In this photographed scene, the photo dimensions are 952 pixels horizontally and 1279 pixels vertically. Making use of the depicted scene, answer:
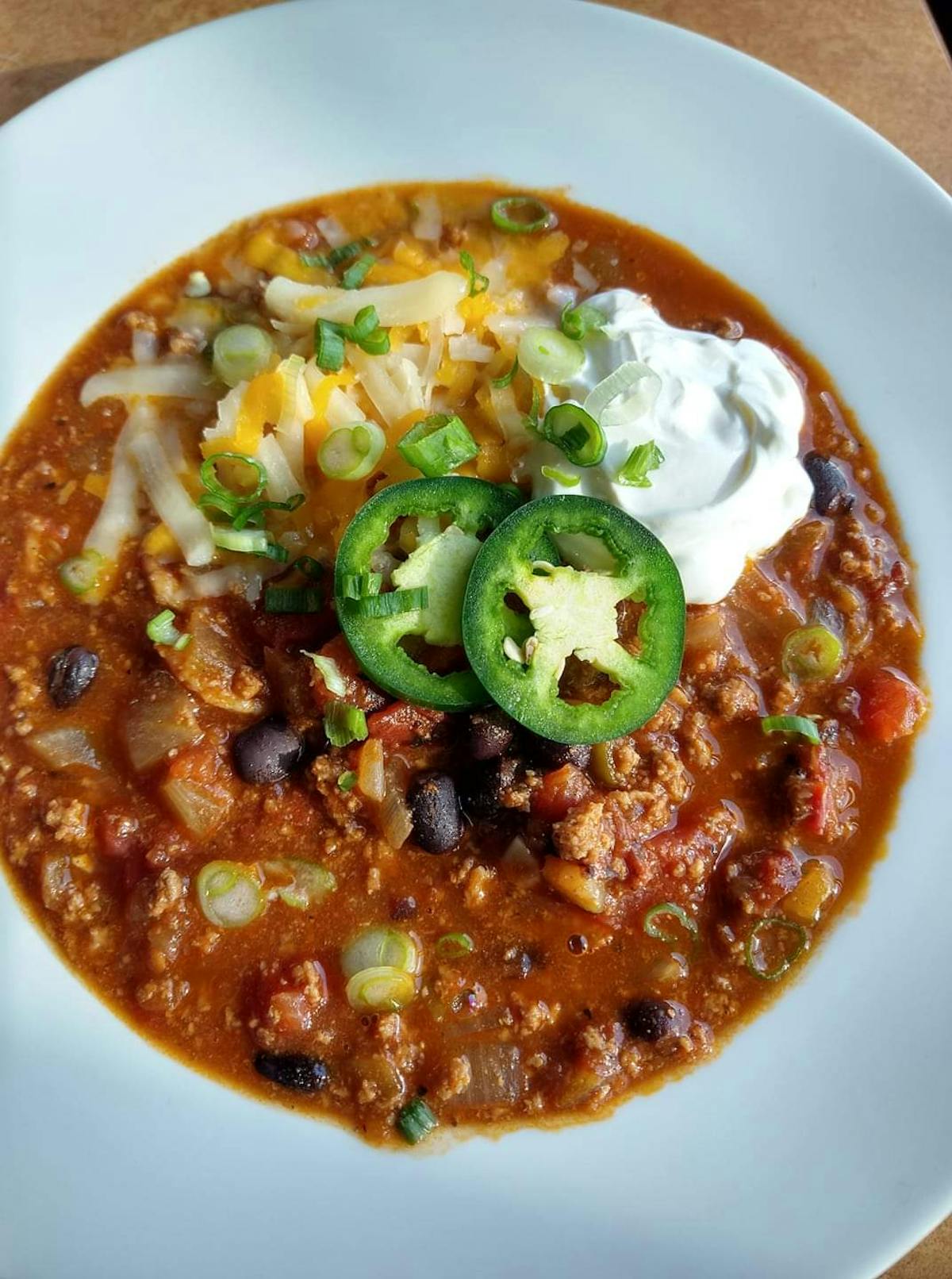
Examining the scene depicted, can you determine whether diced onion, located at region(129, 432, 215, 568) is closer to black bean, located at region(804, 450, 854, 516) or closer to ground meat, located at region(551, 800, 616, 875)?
ground meat, located at region(551, 800, 616, 875)

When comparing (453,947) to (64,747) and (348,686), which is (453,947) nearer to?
(348,686)

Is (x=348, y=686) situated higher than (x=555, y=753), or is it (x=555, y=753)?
(x=555, y=753)

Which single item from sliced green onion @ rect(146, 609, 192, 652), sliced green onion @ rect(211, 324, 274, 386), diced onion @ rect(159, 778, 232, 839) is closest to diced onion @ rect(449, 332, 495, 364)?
sliced green onion @ rect(211, 324, 274, 386)

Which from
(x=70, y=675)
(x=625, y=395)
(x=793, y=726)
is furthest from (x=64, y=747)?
(x=793, y=726)

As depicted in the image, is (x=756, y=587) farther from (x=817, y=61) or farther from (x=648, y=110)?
(x=817, y=61)

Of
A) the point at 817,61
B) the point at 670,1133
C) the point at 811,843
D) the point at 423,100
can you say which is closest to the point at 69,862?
the point at 670,1133

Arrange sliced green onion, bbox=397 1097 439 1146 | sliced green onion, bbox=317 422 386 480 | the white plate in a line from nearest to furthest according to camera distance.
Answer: the white plate
sliced green onion, bbox=397 1097 439 1146
sliced green onion, bbox=317 422 386 480

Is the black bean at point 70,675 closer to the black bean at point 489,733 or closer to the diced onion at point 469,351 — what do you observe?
the black bean at point 489,733
